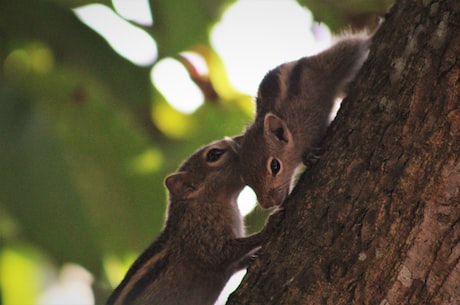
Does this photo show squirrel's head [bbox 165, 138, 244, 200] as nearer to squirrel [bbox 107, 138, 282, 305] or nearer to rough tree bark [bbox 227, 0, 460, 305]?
squirrel [bbox 107, 138, 282, 305]

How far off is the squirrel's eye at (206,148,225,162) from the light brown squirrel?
24 cm

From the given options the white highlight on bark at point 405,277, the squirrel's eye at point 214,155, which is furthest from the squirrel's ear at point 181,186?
the white highlight on bark at point 405,277

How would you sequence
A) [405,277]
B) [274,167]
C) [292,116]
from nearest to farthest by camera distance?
[405,277] → [274,167] → [292,116]

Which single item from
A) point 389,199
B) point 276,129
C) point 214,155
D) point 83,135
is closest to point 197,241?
point 214,155

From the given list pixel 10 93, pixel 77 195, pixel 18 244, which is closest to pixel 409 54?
pixel 77 195

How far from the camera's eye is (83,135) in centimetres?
382

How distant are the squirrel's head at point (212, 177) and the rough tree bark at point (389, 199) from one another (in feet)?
4.82

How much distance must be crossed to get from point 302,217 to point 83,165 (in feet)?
4.49

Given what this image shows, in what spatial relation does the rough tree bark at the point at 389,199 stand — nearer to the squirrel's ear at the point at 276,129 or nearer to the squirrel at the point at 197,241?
the squirrel at the point at 197,241

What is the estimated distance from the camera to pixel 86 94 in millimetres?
3855

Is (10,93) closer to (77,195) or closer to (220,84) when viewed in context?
(77,195)

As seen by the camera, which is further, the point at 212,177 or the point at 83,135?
the point at 212,177

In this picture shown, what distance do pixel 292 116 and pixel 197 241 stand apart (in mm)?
848

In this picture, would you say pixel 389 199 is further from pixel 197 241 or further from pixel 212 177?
pixel 212 177
